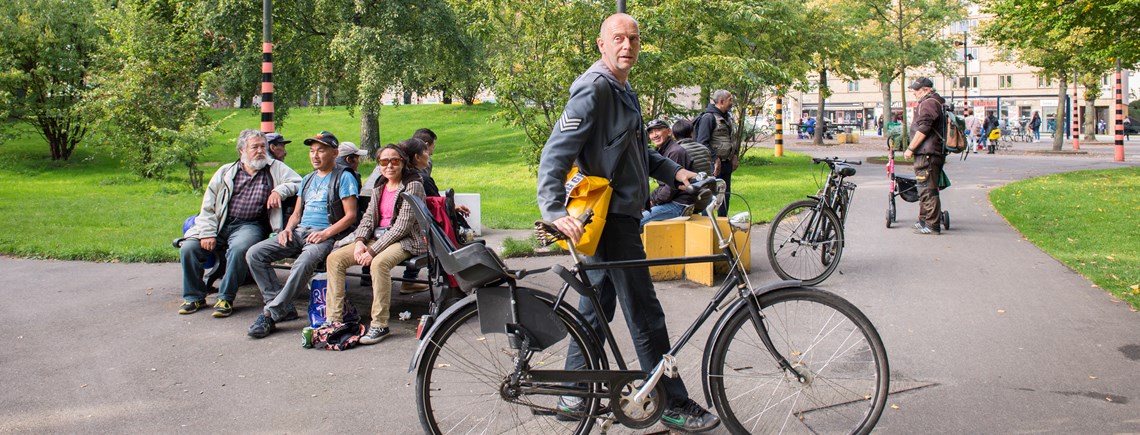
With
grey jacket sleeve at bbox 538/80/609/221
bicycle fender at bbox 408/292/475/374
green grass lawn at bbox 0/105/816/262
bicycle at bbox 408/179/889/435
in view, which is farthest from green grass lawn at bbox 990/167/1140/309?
bicycle fender at bbox 408/292/475/374

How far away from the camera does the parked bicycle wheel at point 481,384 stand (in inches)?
141

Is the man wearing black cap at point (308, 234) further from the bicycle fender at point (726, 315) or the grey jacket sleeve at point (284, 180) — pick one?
the bicycle fender at point (726, 315)

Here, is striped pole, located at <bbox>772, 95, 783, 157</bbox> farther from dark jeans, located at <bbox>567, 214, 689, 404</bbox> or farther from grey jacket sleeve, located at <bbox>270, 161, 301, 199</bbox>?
dark jeans, located at <bbox>567, 214, 689, 404</bbox>

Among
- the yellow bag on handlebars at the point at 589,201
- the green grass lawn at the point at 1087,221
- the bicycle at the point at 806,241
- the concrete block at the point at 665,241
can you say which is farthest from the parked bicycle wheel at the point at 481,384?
the green grass lawn at the point at 1087,221

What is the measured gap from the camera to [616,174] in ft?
12.6

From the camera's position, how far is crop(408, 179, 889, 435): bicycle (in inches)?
142

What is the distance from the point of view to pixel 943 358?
5.30 metres

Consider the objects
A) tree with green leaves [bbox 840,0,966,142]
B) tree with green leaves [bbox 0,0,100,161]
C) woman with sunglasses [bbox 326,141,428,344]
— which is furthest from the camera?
tree with green leaves [bbox 840,0,966,142]

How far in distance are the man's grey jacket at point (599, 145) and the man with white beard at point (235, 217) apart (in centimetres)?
381

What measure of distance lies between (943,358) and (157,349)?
4.82 m

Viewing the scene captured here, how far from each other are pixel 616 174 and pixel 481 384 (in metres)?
1.04

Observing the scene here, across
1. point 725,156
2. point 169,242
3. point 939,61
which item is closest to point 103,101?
point 169,242

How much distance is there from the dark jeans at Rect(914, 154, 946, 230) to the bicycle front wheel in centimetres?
690

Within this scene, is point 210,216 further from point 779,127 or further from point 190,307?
point 779,127
